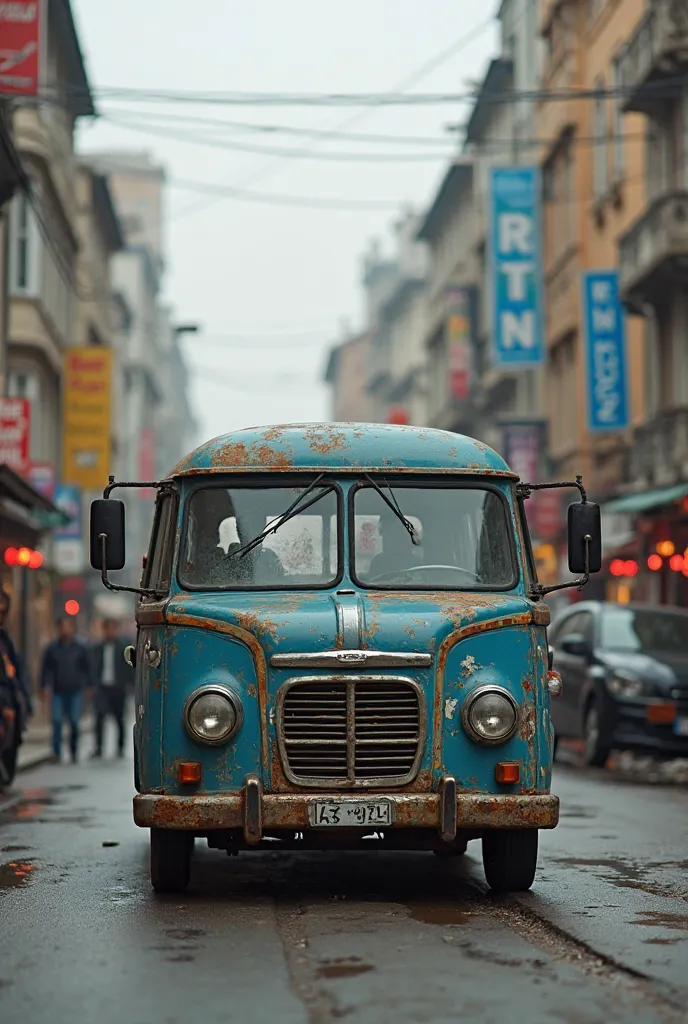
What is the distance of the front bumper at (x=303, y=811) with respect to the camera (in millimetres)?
9758

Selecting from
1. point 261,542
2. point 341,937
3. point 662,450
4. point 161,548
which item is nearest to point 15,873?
point 161,548

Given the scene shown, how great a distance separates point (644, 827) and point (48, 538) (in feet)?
117

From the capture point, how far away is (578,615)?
23797mm

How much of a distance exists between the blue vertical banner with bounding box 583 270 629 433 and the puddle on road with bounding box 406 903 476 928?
1061 inches

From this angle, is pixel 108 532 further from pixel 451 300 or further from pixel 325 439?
pixel 451 300

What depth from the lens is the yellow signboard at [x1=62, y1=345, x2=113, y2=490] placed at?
48250mm

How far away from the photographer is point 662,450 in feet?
112

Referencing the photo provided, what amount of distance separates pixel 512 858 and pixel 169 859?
1.78 m

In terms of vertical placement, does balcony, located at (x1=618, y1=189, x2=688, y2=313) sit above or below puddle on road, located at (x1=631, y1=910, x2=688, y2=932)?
above

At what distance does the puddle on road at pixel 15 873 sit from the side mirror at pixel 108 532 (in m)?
1.89

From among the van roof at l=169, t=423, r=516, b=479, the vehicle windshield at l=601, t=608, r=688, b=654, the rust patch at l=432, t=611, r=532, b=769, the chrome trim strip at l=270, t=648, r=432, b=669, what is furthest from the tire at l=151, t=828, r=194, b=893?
the vehicle windshield at l=601, t=608, r=688, b=654

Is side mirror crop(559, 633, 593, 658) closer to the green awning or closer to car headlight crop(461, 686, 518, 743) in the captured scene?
the green awning

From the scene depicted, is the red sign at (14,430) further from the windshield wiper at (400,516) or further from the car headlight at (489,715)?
the car headlight at (489,715)

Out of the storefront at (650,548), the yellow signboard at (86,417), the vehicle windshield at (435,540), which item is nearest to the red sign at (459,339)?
the yellow signboard at (86,417)
